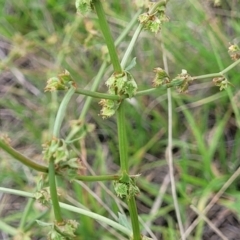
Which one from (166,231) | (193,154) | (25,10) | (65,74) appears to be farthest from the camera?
(25,10)

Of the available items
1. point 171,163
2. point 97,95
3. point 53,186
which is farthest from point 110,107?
point 171,163

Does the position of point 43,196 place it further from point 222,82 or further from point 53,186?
point 222,82

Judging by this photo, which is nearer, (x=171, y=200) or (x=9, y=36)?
(x=171, y=200)

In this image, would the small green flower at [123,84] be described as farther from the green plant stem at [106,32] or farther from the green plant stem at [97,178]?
the green plant stem at [97,178]

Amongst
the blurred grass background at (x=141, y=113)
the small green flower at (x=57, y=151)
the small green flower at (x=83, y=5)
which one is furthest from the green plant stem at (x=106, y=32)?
the blurred grass background at (x=141, y=113)

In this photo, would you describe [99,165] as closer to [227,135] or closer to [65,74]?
[227,135]

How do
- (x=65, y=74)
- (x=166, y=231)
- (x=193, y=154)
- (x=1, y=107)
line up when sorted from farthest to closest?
(x=1, y=107) → (x=193, y=154) → (x=166, y=231) → (x=65, y=74)

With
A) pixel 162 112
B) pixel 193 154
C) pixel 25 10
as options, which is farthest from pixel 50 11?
pixel 193 154

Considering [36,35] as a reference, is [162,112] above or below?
below

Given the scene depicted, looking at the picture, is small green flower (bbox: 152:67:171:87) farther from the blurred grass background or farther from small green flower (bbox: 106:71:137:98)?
the blurred grass background
